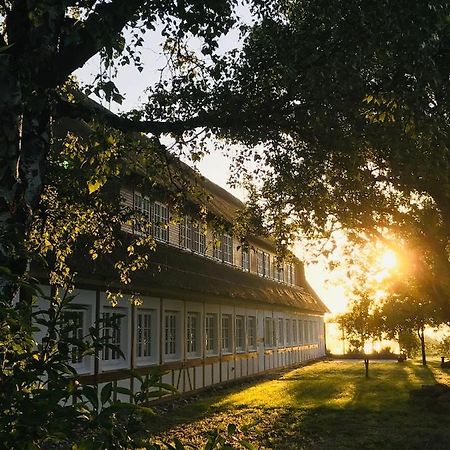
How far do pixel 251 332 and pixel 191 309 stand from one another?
308 inches

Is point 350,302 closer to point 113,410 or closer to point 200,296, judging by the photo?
point 200,296

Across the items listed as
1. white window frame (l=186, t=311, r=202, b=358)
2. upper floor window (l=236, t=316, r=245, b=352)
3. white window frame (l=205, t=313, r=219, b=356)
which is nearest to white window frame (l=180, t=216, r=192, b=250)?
white window frame (l=186, t=311, r=202, b=358)

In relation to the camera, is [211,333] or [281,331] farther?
[281,331]

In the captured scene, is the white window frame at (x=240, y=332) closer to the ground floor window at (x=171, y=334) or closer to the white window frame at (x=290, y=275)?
the ground floor window at (x=171, y=334)

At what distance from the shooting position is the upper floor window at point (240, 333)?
2420 cm

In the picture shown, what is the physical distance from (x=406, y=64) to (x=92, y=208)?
4.33 m

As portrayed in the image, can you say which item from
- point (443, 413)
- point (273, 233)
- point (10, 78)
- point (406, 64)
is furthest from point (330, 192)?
point (10, 78)

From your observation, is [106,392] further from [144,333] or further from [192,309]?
[192,309]

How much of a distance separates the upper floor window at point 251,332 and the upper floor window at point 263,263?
4.70 m

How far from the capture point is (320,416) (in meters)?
14.6

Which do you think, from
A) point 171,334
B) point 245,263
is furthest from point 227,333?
point 245,263

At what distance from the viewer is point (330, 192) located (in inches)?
515

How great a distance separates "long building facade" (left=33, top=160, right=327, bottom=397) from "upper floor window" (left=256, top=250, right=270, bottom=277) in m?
0.06

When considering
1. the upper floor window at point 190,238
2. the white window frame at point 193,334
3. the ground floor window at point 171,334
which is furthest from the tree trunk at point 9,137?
the upper floor window at point 190,238
